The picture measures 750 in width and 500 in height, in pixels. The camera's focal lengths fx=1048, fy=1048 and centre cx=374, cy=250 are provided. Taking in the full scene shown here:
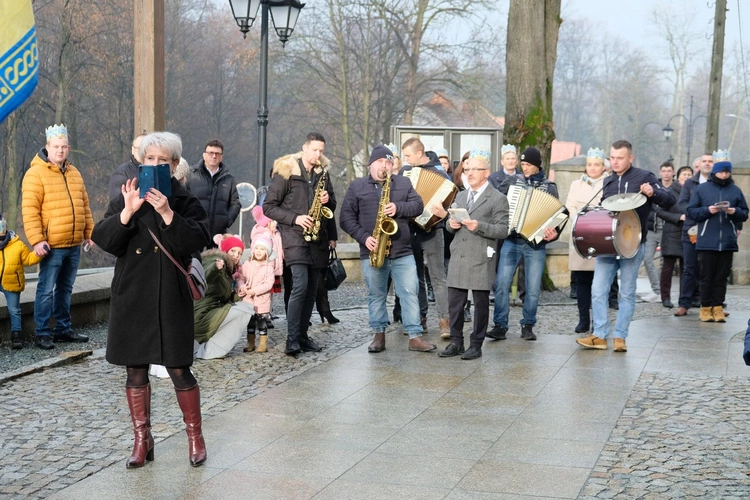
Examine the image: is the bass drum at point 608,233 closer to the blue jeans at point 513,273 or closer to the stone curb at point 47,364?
the blue jeans at point 513,273

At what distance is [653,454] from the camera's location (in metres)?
6.06

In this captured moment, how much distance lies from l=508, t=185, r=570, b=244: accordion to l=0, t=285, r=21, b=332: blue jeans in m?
4.67

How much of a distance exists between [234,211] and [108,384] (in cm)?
264

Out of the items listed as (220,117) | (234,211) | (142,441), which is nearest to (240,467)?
(142,441)

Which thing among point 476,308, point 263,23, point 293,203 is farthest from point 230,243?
point 263,23

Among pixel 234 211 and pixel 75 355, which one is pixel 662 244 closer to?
pixel 234 211

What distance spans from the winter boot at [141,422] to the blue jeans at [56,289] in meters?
4.14

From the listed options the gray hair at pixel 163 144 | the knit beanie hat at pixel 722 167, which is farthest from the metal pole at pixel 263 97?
the gray hair at pixel 163 144

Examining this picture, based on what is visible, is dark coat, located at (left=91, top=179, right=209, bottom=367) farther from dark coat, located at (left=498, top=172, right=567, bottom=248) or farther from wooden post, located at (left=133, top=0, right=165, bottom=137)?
dark coat, located at (left=498, top=172, right=567, bottom=248)

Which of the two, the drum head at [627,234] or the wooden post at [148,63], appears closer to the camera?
the drum head at [627,234]

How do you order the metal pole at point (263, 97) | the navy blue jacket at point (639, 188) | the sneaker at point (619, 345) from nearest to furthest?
1. the navy blue jacket at point (639, 188)
2. the sneaker at point (619, 345)
3. the metal pole at point (263, 97)

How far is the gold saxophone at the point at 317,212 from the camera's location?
30.1 feet

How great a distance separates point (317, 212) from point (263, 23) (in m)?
5.21

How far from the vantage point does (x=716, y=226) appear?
12.1 meters
